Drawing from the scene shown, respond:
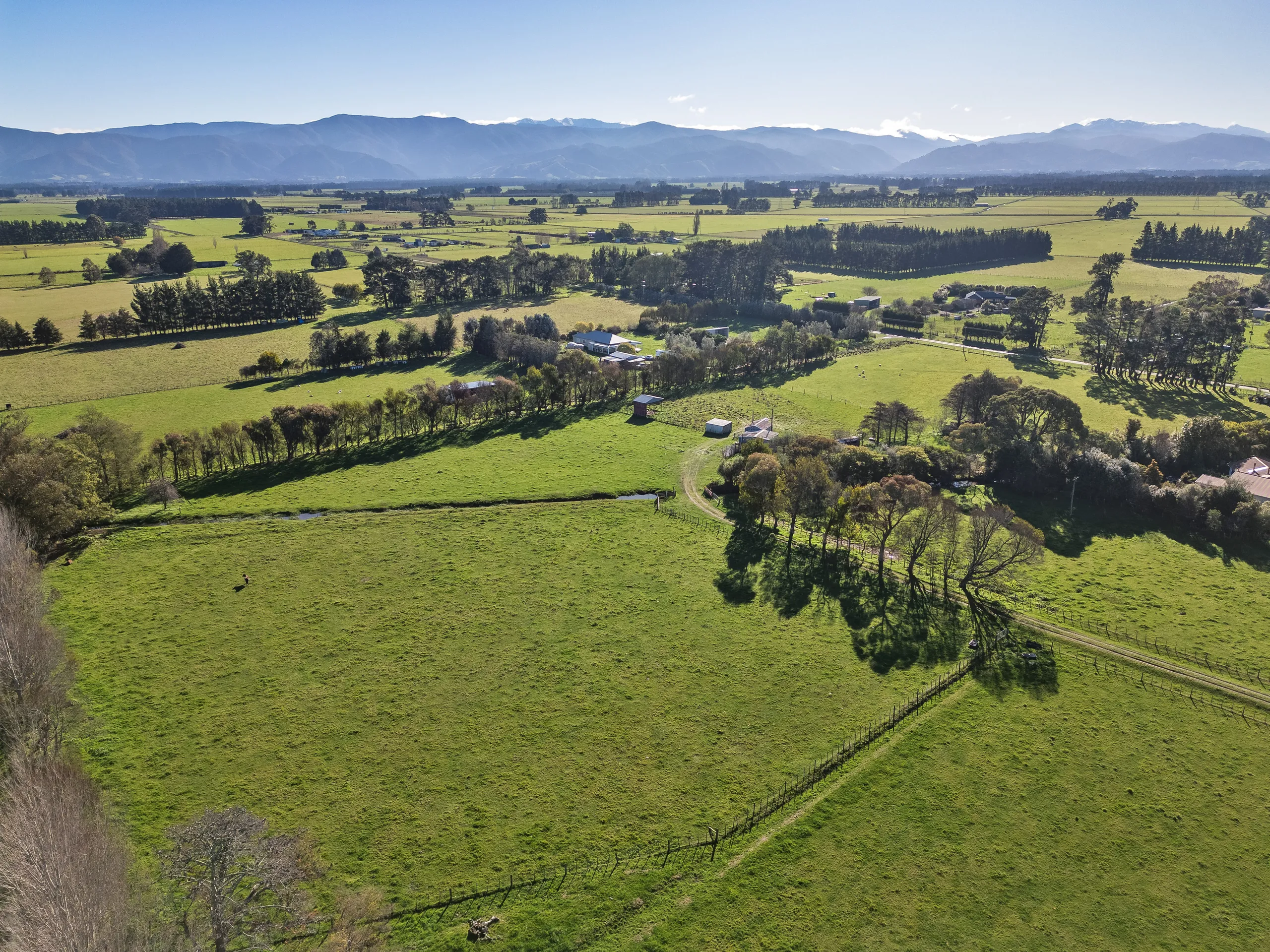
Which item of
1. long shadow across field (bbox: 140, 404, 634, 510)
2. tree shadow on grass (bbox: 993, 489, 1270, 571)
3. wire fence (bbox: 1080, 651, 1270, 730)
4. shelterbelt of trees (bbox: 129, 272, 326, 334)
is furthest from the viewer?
shelterbelt of trees (bbox: 129, 272, 326, 334)

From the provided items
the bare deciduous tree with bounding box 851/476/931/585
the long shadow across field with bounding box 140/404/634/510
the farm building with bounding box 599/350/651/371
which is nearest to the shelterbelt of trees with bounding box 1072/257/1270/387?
the farm building with bounding box 599/350/651/371

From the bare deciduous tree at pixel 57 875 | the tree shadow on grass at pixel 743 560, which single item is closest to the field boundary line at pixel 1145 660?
the tree shadow on grass at pixel 743 560

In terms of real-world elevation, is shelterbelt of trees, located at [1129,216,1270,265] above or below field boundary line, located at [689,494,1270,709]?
above

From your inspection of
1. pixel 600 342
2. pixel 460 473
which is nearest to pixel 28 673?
pixel 460 473

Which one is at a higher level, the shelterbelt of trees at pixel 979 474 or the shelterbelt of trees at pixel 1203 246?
the shelterbelt of trees at pixel 1203 246

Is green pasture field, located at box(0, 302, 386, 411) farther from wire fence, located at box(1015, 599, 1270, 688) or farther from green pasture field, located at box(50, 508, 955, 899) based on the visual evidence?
wire fence, located at box(1015, 599, 1270, 688)

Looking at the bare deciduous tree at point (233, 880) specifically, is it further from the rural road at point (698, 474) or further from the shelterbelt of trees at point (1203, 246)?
the shelterbelt of trees at point (1203, 246)
